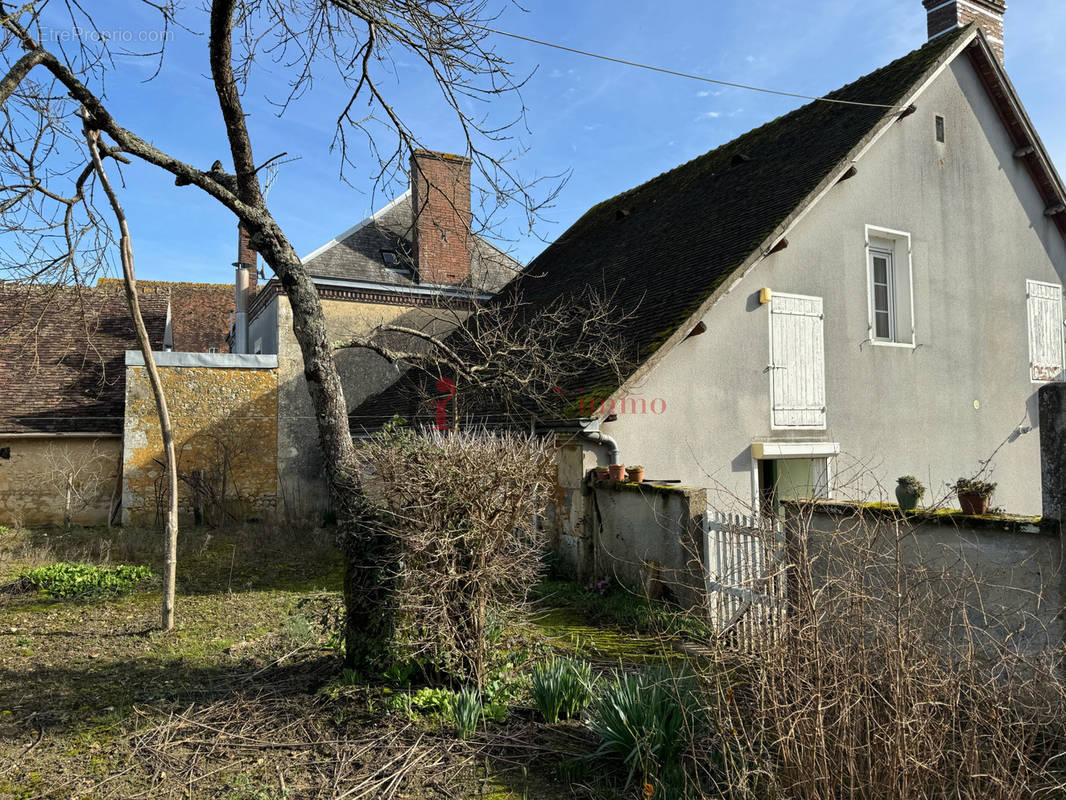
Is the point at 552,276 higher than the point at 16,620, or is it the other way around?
the point at 552,276

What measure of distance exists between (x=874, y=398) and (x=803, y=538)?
865cm

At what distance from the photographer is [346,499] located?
523cm

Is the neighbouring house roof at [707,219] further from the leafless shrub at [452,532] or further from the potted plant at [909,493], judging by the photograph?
the leafless shrub at [452,532]

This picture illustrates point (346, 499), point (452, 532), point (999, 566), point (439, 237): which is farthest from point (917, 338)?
point (439, 237)

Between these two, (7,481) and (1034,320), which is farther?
(7,481)

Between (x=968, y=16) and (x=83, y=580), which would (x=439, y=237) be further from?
(x=968, y=16)

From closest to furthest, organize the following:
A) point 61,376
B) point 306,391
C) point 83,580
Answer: point 83,580, point 306,391, point 61,376

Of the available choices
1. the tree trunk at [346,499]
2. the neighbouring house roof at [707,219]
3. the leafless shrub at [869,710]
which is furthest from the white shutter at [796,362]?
the leafless shrub at [869,710]

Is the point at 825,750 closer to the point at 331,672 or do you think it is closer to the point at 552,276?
the point at 331,672

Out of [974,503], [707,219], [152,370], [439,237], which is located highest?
[439,237]

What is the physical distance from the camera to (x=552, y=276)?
15.1 meters

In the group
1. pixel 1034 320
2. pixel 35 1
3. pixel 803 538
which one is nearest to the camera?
pixel 803 538

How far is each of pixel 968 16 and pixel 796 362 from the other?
298 inches

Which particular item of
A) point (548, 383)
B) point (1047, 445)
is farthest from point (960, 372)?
point (1047, 445)
